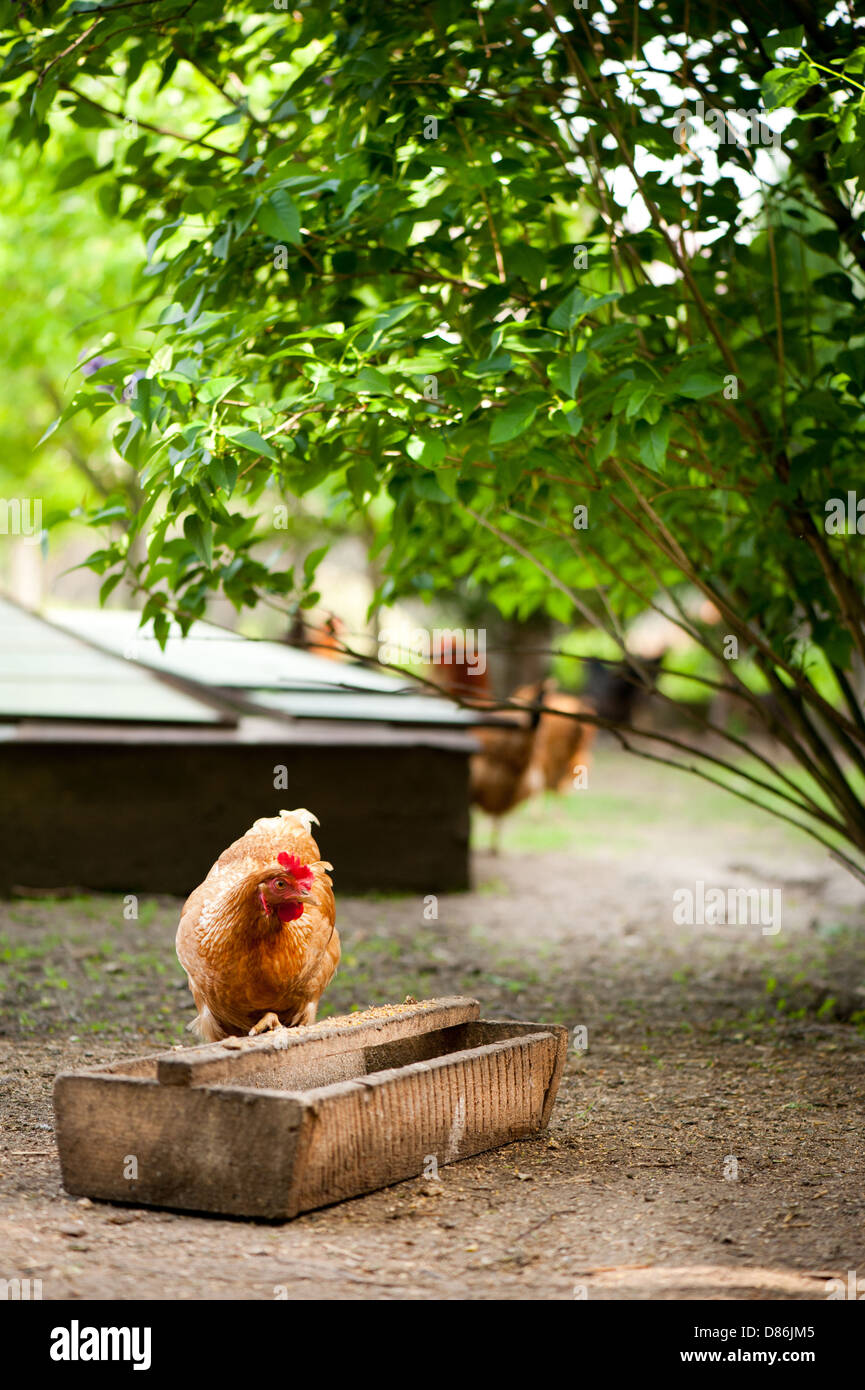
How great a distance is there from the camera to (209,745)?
8.30 metres

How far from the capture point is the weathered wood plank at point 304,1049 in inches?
126

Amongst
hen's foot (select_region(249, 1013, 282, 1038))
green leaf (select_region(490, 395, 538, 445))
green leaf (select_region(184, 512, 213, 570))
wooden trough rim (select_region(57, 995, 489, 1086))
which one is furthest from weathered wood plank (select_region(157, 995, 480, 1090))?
green leaf (select_region(490, 395, 538, 445))

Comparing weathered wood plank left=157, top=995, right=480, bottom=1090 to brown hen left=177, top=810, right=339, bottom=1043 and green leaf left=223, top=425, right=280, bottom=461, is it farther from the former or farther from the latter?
green leaf left=223, top=425, right=280, bottom=461

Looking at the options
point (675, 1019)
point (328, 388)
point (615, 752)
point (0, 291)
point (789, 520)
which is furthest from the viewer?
point (615, 752)

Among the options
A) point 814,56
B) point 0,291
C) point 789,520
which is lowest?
point 789,520

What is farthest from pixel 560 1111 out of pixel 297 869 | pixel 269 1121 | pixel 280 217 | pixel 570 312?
pixel 280 217

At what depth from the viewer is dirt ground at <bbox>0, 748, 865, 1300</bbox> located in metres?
2.94

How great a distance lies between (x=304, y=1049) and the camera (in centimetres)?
363

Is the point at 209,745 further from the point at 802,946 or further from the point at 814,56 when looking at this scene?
A: the point at 814,56

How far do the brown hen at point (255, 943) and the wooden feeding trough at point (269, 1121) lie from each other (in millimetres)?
350

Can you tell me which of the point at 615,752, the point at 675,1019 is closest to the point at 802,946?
the point at 675,1019

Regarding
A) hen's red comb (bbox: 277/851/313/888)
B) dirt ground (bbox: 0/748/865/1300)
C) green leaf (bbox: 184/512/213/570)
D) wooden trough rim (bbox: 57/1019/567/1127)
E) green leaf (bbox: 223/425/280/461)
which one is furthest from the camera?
hen's red comb (bbox: 277/851/313/888)

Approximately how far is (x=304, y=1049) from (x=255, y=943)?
0.50 m

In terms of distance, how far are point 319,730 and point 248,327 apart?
494 centimetres
